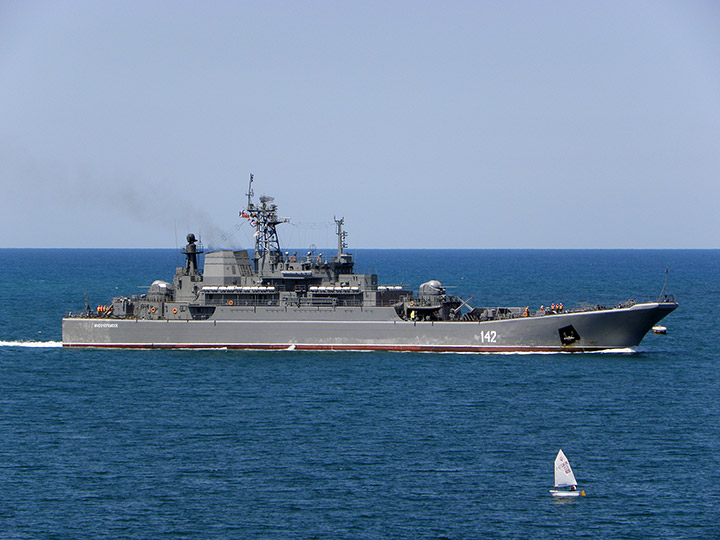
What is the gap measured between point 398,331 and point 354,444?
2358cm

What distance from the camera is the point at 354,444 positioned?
41.2m

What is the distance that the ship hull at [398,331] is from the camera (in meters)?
63.1

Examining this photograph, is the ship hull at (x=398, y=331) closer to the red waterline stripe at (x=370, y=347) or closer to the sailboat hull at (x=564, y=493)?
the red waterline stripe at (x=370, y=347)

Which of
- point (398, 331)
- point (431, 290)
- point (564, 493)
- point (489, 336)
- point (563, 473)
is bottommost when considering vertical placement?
point (564, 493)

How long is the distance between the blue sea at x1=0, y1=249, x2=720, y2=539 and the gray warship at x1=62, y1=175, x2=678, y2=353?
1.53m

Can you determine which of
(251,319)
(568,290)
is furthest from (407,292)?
(568,290)

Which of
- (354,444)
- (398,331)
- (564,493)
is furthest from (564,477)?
(398,331)

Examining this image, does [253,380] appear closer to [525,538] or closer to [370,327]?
[370,327]

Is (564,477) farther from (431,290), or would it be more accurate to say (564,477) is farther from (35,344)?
(35,344)

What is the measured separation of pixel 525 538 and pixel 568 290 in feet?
317

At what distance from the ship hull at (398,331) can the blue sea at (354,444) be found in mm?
1268

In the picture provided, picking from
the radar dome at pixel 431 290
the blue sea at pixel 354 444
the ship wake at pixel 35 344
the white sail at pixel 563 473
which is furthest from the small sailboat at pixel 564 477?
the ship wake at pixel 35 344

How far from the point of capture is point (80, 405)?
49.4 meters

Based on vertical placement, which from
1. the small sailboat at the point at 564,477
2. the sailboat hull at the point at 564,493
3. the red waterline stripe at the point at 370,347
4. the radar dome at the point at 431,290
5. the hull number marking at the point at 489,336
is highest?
the radar dome at the point at 431,290
